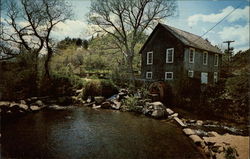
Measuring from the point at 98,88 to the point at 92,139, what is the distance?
871 cm

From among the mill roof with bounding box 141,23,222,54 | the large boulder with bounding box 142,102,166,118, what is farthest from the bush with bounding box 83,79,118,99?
the mill roof with bounding box 141,23,222,54

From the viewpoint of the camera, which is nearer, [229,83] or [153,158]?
[153,158]

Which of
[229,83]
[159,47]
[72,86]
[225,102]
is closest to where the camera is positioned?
[229,83]

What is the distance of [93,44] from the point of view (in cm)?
1962

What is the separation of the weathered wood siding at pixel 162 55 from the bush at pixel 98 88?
4924mm

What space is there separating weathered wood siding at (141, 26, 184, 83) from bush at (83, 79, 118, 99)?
492cm

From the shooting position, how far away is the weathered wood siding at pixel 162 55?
14845mm

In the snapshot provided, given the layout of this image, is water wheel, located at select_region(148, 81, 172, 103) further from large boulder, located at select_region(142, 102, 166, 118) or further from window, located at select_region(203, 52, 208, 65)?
window, located at select_region(203, 52, 208, 65)

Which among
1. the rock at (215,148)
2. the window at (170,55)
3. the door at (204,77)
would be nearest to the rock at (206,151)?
the rock at (215,148)

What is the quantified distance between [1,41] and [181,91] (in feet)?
51.1

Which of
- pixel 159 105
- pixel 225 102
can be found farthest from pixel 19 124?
pixel 225 102

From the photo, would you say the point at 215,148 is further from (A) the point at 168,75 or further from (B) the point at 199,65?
(B) the point at 199,65

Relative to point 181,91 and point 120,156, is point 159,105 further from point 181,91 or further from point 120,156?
point 120,156

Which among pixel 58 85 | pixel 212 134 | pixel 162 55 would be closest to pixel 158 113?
pixel 212 134
